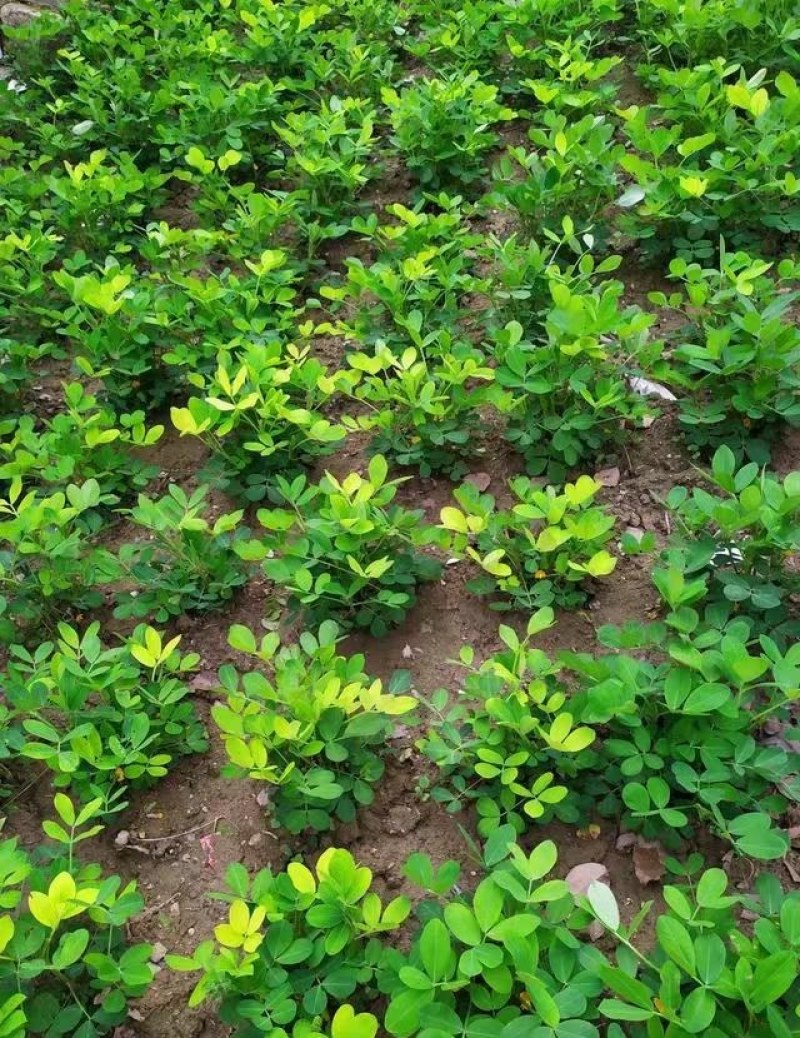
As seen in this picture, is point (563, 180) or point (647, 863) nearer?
point (647, 863)

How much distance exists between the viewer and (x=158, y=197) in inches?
172

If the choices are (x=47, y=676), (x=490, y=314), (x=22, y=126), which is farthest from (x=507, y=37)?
(x=47, y=676)

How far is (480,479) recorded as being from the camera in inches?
117

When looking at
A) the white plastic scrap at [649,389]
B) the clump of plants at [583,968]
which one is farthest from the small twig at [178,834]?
the white plastic scrap at [649,389]

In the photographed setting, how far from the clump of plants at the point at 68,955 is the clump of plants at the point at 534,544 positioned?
4.03ft

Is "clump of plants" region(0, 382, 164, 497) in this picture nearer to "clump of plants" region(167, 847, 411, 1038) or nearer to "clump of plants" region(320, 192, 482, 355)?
"clump of plants" region(320, 192, 482, 355)

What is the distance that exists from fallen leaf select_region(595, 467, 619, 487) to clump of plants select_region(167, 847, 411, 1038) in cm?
155

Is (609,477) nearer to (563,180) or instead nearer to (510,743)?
(510,743)

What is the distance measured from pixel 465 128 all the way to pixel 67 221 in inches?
75.0

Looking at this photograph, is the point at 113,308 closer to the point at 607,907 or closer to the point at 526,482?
the point at 526,482

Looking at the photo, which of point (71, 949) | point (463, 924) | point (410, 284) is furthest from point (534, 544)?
point (71, 949)

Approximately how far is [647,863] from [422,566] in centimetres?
103

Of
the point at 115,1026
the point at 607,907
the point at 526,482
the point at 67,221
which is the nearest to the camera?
the point at 607,907

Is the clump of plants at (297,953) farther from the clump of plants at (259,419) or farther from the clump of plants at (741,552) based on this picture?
the clump of plants at (259,419)
